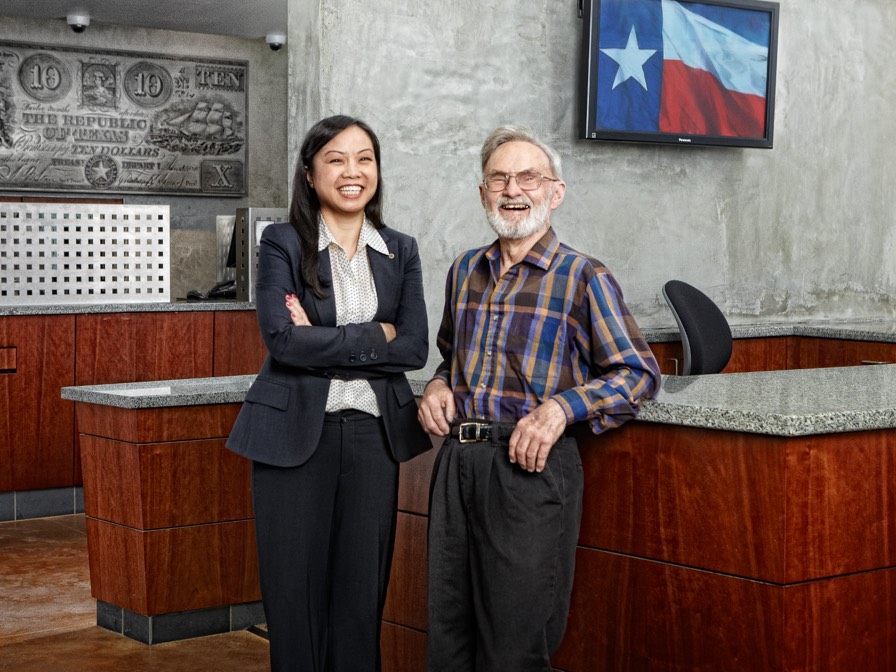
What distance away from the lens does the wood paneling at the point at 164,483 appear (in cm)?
373

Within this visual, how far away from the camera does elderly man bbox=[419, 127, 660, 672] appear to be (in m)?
2.23

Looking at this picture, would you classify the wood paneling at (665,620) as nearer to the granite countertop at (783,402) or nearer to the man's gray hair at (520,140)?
the granite countertop at (783,402)

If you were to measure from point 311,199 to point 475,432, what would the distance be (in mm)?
674

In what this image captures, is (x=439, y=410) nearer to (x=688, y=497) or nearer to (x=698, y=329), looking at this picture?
(x=688, y=497)

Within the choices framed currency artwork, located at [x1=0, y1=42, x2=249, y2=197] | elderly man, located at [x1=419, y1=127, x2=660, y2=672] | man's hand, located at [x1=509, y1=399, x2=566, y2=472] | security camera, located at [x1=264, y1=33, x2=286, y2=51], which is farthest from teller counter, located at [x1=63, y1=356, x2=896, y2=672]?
security camera, located at [x1=264, y1=33, x2=286, y2=51]

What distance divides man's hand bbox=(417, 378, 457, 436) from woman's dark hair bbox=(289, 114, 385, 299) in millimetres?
355

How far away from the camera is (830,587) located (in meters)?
2.23

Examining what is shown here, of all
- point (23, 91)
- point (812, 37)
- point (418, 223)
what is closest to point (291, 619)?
point (418, 223)

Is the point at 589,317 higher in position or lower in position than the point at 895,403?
higher

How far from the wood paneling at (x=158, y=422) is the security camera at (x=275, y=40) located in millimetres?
6117

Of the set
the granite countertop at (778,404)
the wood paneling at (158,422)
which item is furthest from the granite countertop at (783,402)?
the wood paneling at (158,422)

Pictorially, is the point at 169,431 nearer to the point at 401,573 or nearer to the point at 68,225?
the point at 401,573

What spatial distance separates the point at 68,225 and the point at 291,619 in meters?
3.59

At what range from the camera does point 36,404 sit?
18.2 feet
